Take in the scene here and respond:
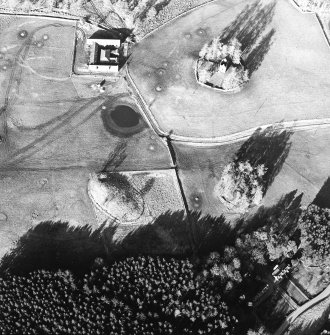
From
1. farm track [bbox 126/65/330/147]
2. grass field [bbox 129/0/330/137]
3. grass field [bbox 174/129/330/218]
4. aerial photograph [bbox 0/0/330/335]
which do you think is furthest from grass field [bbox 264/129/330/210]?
grass field [bbox 129/0/330/137]

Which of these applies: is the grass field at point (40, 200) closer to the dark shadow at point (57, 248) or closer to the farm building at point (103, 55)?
the dark shadow at point (57, 248)

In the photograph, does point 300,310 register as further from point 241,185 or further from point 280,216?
point 241,185

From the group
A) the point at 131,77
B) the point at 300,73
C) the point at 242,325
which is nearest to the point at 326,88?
the point at 300,73

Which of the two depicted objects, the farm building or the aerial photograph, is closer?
the aerial photograph

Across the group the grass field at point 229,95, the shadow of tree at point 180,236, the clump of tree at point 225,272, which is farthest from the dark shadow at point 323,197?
the clump of tree at point 225,272

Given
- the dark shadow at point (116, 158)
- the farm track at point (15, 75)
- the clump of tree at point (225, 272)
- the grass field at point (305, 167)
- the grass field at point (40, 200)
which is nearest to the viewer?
the clump of tree at point (225, 272)

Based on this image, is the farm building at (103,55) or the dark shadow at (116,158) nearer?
the dark shadow at (116,158)

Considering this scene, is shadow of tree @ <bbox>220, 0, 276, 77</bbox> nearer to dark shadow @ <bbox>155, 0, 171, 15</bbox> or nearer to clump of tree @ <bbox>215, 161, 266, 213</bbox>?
dark shadow @ <bbox>155, 0, 171, 15</bbox>
